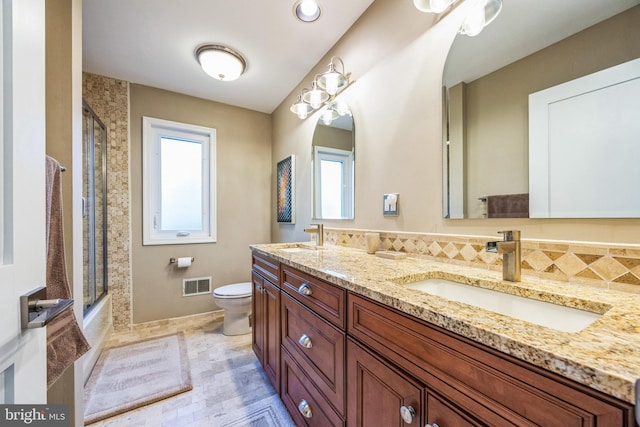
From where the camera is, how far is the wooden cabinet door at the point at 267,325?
1.42 meters

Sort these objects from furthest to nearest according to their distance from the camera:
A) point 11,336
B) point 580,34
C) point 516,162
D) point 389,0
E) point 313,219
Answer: point 313,219 → point 389,0 → point 516,162 → point 580,34 → point 11,336

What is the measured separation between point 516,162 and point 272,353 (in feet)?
5.16

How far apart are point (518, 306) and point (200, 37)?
2.51 metres

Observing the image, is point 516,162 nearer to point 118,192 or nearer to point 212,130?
point 212,130

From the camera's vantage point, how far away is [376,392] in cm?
74

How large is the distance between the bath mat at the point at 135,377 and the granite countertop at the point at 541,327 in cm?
145

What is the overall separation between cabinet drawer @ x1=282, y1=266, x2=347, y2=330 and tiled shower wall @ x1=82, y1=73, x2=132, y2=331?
2.10 metres

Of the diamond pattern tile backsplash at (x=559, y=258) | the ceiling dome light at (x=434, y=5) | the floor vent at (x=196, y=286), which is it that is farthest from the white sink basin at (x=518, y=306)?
the floor vent at (x=196, y=286)

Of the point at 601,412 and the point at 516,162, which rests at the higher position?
the point at 516,162

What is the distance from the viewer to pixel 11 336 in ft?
1.52

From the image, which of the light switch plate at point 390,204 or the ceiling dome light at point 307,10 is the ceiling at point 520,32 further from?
the ceiling dome light at point 307,10

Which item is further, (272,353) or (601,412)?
(272,353)

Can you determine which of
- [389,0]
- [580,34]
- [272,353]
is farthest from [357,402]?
[389,0]

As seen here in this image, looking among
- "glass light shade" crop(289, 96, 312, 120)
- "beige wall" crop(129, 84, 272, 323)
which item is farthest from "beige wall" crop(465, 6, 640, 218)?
"beige wall" crop(129, 84, 272, 323)
